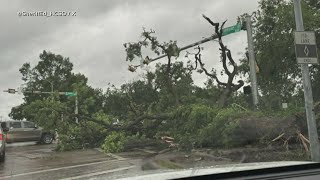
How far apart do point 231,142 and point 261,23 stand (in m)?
15.6

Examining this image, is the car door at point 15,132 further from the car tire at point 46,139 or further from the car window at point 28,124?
the car tire at point 46,139

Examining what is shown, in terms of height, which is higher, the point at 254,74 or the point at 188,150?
the point at 254,74

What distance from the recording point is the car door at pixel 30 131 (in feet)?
92.5

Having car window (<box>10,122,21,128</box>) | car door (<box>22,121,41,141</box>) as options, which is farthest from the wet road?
car door (<box>22,121,41,141</box>)

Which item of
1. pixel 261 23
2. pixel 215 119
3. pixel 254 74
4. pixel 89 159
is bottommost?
pixel 89 159

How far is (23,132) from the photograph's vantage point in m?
28.1

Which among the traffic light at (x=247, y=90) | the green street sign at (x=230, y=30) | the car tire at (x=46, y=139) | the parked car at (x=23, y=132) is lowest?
the car tire at (x=46, y=139)

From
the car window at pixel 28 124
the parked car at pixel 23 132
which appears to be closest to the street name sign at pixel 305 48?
the parked car at pixel 23 132

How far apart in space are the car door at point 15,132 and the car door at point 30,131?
26 cm

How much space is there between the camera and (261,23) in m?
27.8

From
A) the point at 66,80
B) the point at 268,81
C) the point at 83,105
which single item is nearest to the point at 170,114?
the point at 83,105

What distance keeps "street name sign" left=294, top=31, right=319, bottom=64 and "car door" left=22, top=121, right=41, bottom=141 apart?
2131 centimetres

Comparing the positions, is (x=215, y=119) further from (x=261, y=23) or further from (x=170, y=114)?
(x=261, y=23)

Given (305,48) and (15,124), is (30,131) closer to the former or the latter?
(15,124)
